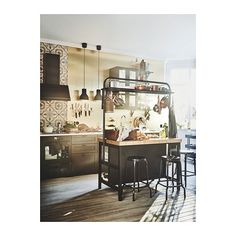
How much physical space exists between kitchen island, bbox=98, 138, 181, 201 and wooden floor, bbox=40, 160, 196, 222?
0.58 feet

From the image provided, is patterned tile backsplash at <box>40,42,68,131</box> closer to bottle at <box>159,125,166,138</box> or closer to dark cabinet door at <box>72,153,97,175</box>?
dark cabinet door at <box>72,153,97,175</box>

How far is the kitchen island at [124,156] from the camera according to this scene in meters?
3.17

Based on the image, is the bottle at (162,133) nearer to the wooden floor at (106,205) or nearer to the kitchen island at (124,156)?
the kitchen island at (124,156)

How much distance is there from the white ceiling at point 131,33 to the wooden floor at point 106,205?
1.50 metres

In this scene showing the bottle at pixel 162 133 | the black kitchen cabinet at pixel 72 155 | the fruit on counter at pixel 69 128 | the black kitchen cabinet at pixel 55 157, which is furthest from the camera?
the fruit on counter at pixel 69 128

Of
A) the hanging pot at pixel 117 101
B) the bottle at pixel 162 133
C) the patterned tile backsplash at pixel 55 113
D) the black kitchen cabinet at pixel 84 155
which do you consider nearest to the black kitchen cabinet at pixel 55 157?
the black kitchen cabinet at pixel 84 155

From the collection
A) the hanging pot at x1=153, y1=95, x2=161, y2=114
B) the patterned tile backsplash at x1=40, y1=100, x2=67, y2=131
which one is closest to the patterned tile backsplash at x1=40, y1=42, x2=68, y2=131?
the patterned tile backsplash at x1=40, y1=100, x2=67, y2=131

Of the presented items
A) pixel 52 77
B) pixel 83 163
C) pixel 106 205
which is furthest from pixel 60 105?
pixel 106 205

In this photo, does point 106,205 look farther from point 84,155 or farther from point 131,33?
point 131,33
